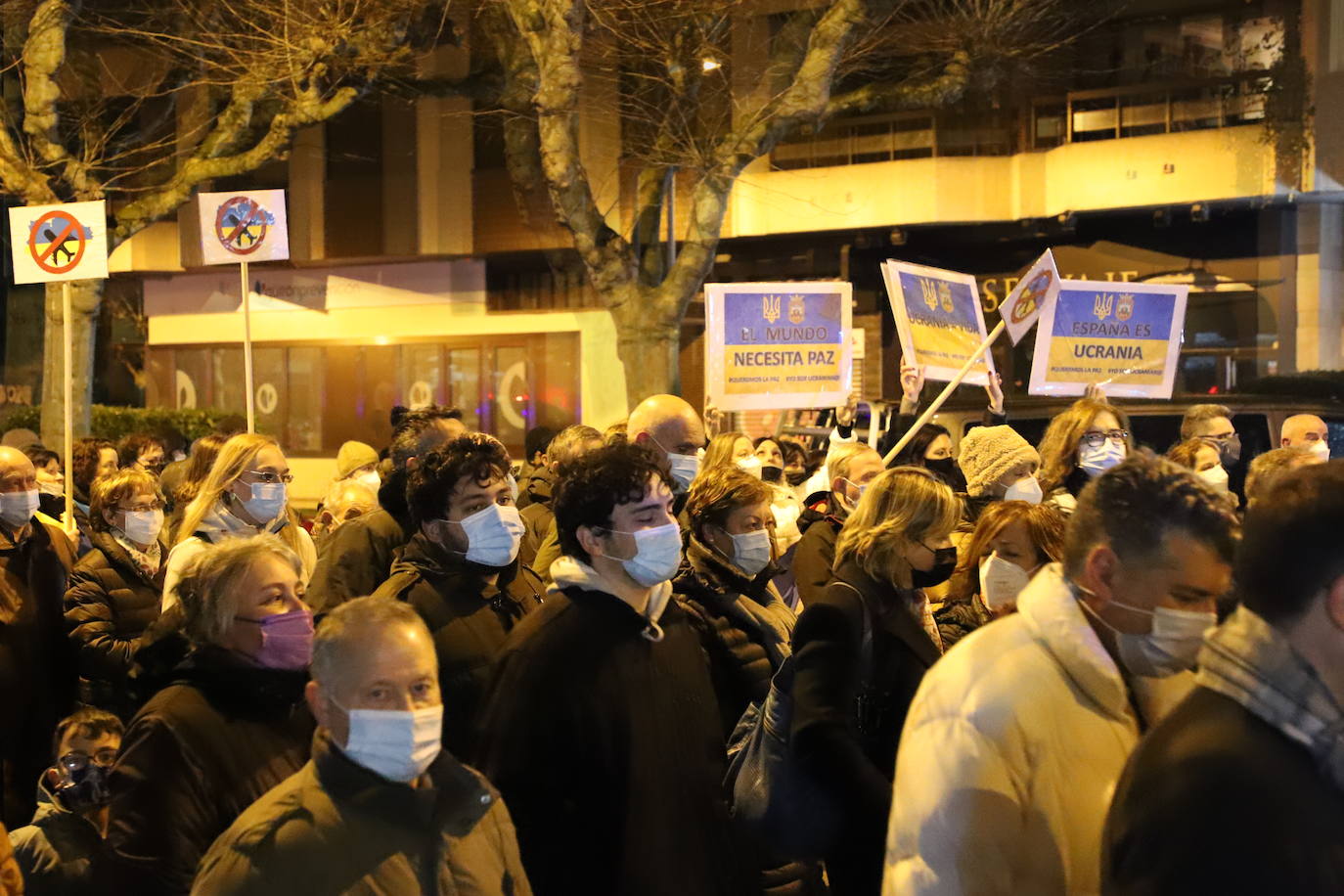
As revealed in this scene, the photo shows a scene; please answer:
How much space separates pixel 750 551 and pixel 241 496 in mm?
2089

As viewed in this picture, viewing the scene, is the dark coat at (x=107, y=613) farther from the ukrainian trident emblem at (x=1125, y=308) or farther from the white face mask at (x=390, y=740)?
the ukrainian trident emblem at (x=1125, y=308)

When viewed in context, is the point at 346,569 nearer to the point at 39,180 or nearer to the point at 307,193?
the point at 39,180

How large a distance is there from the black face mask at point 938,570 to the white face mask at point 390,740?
179 cm

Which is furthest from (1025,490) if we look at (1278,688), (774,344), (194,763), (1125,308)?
(1278,688)

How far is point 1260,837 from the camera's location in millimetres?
2018

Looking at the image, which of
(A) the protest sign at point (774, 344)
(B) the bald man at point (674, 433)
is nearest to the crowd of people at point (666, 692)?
(B) the bald man at point (674, 433)

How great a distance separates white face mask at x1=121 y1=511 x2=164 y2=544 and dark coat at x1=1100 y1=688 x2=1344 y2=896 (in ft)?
15.7

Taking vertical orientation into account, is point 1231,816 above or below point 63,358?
below

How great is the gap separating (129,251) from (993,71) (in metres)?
17.4

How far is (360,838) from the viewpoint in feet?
9.07

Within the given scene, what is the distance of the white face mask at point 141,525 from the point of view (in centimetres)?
602

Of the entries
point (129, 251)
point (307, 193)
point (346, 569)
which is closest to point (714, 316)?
point (346, 569)

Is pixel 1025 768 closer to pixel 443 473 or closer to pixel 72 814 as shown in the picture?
pixel 443 473

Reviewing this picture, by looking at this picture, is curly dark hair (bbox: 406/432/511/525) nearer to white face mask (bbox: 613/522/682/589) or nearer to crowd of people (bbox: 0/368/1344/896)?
crowd of people (bbox: 0/368/1344/896)
